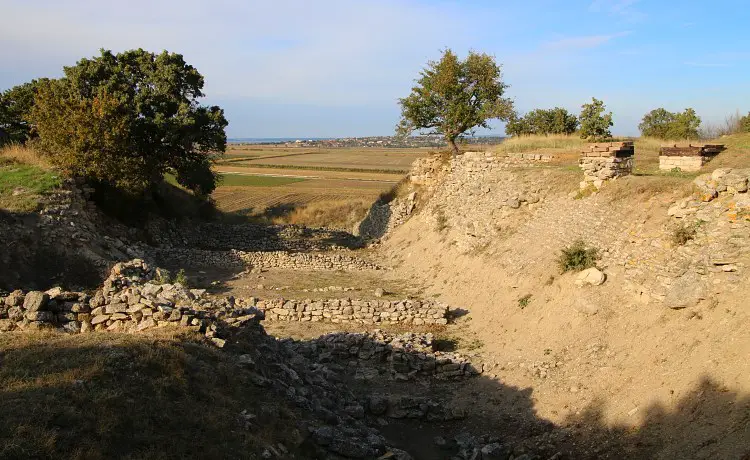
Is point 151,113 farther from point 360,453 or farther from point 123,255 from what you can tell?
point 360,453

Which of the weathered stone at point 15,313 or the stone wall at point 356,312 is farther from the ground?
the weathered stone at point 15,313

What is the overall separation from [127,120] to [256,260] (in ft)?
29.1

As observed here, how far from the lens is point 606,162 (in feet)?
54.4

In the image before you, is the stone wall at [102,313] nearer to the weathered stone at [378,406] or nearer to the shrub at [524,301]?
the weathered stone at [378,406]

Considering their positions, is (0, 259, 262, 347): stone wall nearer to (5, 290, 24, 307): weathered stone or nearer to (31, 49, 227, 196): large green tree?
(5, 290, 24, 307): weathered stone

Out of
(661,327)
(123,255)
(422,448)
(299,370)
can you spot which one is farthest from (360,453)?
(123,255)

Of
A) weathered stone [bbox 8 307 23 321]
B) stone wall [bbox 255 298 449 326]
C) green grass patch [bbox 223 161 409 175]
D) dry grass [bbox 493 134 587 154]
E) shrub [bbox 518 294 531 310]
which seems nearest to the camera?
weathered stone [bbox 8 307 23 321]

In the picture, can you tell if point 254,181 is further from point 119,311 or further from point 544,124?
point 119,311

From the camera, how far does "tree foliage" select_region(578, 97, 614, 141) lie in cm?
2822

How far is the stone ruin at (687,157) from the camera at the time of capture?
1670 centimetres

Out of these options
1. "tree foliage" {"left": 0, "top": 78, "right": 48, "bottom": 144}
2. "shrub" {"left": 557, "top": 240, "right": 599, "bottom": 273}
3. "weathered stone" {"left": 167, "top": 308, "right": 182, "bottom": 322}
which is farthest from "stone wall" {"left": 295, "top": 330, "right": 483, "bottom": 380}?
"tree foliage" {"left": 0, "top": 78, "right": 48, "bottom": 144}

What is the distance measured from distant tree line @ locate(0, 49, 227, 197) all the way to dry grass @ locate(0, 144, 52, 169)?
384 millimetres

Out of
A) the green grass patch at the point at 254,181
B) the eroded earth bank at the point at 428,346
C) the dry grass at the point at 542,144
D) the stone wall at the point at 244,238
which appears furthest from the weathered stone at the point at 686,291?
the green grass patch at the point at 254,181

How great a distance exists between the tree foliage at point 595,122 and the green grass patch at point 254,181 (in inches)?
1837
